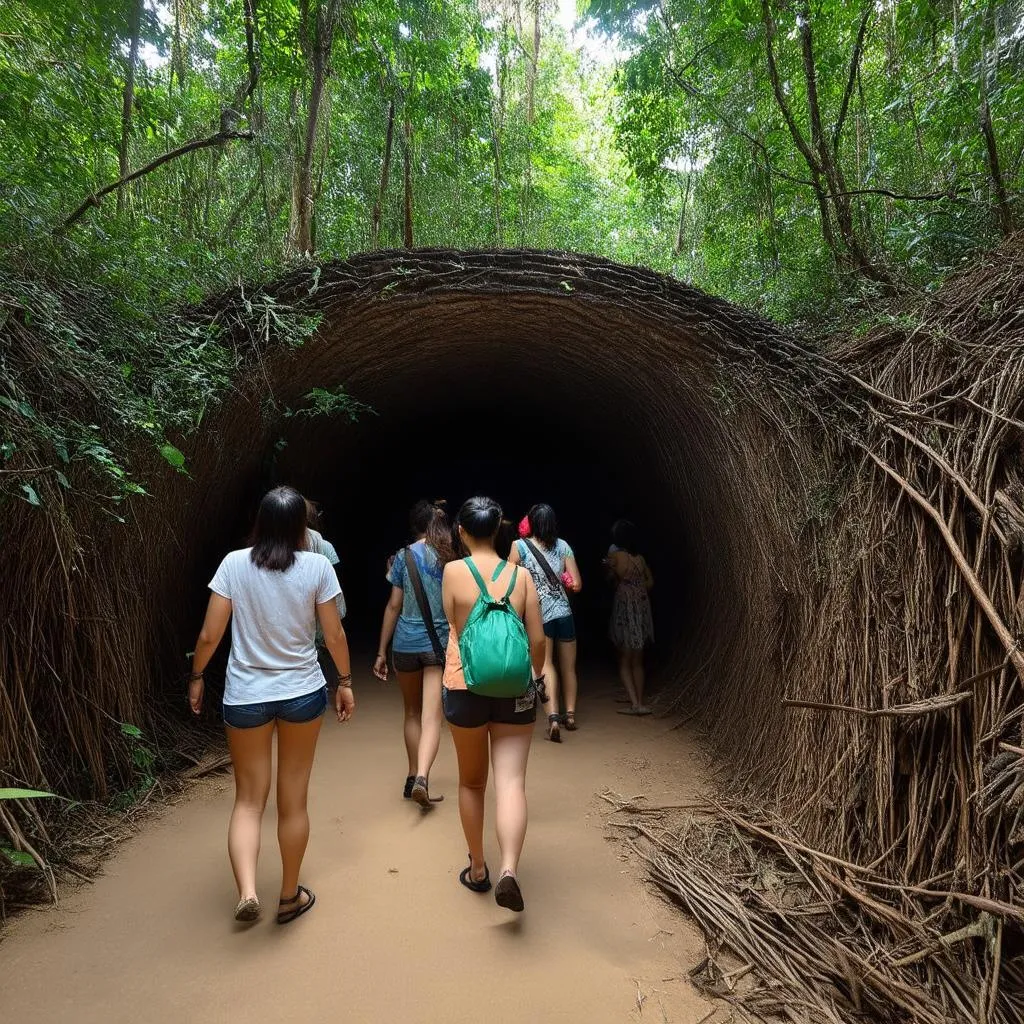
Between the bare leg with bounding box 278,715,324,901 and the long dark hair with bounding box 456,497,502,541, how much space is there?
100cm

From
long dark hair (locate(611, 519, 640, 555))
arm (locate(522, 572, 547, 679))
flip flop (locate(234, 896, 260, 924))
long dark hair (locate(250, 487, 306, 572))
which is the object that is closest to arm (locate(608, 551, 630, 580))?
long dark hair (locate(611, 519, 640, 555))

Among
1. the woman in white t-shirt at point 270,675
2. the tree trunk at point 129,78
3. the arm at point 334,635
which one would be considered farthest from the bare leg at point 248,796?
the tree trunk at point 129,78

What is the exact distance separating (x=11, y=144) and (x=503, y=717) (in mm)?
4653

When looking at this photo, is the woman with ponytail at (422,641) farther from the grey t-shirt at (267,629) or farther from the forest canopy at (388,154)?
the forest canopy at (388,154)

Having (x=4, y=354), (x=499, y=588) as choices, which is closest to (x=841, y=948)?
(x=499, y=588)

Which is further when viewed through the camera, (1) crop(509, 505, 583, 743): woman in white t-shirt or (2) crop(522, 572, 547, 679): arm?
(1) crop(509, 505, 583, 743): woman in white t-shirt

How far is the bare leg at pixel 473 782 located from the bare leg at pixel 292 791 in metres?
0.60

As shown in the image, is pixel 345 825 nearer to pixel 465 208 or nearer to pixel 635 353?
pixel 635 353

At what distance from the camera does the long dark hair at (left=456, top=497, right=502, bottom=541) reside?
274cm

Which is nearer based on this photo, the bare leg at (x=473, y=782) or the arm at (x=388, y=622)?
the bare leg at (x=473, y=782)

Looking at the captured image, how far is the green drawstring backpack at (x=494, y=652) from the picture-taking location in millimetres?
2479

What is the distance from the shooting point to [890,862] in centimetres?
245

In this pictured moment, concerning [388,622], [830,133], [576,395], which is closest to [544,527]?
[388,622]

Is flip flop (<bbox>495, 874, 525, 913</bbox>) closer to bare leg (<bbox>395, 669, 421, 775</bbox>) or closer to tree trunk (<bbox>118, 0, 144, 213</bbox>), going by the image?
bare leg (<bbox>395, 669, 421, 775</bbox>)
